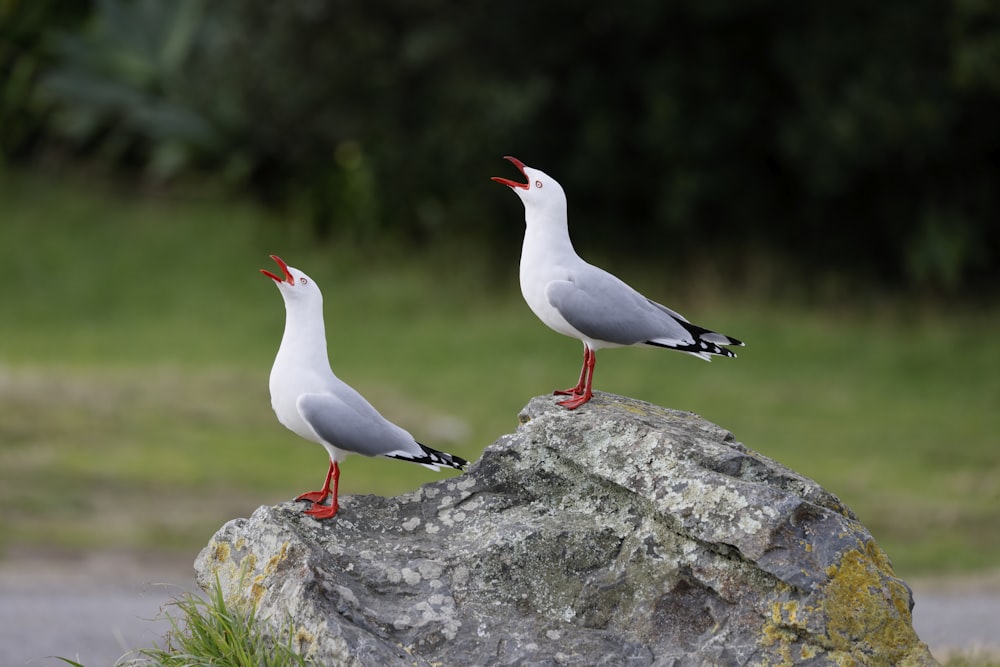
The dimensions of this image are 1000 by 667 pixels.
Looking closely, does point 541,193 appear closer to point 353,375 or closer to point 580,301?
point 580,301

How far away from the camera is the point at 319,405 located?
550 centimetres

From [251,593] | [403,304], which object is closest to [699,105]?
[403,304]

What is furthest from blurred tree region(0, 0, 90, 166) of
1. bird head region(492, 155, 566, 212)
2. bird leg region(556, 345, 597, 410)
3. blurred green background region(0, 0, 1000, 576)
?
bird leg region(556, 345, 597, 410)

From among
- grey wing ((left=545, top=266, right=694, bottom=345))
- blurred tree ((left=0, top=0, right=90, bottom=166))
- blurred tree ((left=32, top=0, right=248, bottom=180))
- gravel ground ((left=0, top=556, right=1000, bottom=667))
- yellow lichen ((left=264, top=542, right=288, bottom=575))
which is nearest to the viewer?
yellow lichen ((left=264, top=542, right=288, bottom=575))

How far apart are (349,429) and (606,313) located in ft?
3.93

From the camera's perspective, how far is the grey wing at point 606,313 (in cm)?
577

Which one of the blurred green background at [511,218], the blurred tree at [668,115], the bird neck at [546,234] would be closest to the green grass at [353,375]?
the blurred green background at [511,218]

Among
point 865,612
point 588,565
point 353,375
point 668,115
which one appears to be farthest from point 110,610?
point 668,115

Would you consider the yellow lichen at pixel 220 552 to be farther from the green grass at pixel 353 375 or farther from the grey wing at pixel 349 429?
the green grass at pixel 353 375

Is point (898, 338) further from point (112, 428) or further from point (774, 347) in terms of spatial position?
point (112, 428)

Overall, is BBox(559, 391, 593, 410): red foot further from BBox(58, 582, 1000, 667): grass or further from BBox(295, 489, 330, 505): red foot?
BBox(58, 582, 1000, 667): grass

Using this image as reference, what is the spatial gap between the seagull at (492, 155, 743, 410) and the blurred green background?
8955 millimetres

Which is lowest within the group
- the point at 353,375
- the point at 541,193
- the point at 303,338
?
the point at 303,338

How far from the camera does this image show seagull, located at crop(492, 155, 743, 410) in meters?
5.78
